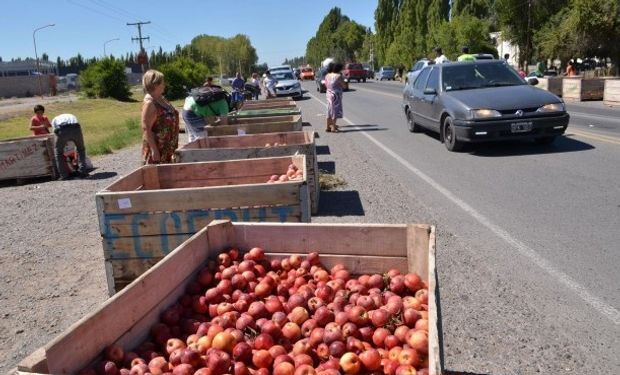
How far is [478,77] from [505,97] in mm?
1344

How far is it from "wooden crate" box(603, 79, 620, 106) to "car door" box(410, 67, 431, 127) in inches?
435

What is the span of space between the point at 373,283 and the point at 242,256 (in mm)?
899

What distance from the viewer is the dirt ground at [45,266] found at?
4.61 m

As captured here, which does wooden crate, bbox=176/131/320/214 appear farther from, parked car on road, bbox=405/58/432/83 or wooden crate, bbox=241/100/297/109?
parked car on road, bbox=405/58/432/83

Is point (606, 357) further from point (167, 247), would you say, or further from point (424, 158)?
point (424, 158)

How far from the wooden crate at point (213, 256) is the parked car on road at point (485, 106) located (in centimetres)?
770

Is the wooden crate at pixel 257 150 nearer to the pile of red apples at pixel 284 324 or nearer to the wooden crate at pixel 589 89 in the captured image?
the pile of red apples at pixel 284 324

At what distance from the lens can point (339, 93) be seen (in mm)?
15125

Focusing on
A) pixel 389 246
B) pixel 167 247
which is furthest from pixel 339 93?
pixel 389 246

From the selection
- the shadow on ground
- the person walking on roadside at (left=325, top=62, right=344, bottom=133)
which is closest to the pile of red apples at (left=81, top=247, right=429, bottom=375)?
the shadow on ground

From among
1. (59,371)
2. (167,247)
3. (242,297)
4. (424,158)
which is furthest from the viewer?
(424,158)

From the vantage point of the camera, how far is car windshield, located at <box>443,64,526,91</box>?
11.8 metres

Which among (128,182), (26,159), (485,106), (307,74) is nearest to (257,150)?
(128,182)

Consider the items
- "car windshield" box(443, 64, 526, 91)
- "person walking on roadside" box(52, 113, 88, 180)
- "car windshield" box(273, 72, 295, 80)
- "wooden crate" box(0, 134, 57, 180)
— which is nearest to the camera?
"person walking on roadside" box(52, 113, 88, 180)
